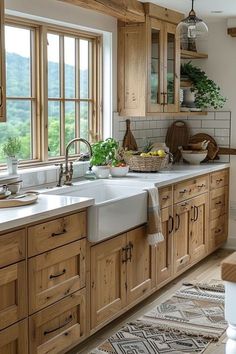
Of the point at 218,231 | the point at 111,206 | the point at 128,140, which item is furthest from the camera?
the point at 218,231

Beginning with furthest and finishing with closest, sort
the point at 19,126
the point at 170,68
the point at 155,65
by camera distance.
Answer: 1. the point at 170,68
2. the point at 155,65
3. the point at 19,126

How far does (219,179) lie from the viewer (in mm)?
5836

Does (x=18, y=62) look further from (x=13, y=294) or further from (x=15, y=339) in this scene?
(x=15, y=339)

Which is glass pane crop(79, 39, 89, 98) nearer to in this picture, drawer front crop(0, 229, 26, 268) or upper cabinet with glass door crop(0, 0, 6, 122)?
upper cabinet with glass door crop(0, 0, 6, 122)

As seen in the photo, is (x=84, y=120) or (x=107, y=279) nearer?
(x=107, y=279)

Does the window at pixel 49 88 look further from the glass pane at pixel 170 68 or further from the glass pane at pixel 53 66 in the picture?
the glass pane at pixel 170 68

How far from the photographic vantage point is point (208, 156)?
614 cm

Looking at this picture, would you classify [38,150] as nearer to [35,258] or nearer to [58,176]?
[58,176]

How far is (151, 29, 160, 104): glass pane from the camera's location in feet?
17.1

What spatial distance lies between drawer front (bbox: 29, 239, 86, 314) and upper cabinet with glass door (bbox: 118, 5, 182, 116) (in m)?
2.07

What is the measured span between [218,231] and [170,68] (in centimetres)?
170

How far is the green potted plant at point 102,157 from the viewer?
4.59 m

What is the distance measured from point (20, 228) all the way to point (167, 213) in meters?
1.99

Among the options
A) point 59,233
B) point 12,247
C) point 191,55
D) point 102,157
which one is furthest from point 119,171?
point 12,247
